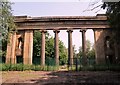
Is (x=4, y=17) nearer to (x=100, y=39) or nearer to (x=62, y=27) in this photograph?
(x=62, y=27)

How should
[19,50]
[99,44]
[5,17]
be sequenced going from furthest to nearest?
[19,50]
[99,44]
[5,17]

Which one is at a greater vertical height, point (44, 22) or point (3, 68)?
point (44, 22)

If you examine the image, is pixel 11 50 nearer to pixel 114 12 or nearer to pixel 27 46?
pixel 27 46

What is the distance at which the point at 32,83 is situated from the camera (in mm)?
14680

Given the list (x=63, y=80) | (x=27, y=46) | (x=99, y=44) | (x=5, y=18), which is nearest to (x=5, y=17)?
(x=5, y=18)

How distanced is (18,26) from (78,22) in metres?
12.0

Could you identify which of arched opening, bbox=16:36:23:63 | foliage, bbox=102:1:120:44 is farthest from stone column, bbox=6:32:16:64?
foliage, bbox=102:1:120:44

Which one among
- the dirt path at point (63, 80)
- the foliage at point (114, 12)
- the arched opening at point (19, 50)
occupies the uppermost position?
the foliage at point (114, 12)

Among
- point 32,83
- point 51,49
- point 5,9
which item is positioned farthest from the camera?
point 51,49

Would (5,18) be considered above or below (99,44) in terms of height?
above

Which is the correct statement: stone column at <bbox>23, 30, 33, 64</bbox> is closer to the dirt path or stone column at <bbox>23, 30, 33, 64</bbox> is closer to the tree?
the tree

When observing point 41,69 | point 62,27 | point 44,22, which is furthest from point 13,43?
point 41,69

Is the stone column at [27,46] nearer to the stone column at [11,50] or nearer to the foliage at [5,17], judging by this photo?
the stone column at [11,50]


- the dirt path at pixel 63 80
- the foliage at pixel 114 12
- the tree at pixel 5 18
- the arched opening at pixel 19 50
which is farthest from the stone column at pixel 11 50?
the foliage at pixel 114 12
